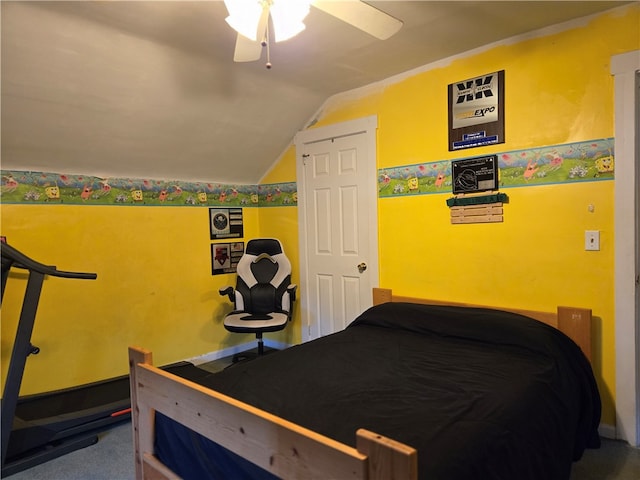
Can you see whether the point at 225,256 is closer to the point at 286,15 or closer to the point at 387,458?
the point at 286,15

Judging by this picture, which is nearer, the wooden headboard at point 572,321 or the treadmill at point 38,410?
the treadmill at point 38,410

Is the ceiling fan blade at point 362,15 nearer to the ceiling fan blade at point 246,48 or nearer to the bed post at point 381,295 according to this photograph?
the ceiling fan blade at point 246,48

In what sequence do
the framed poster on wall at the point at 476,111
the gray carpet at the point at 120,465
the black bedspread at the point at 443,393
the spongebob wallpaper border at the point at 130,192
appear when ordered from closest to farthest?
the black bedspread at the point at 443,393
the gray carpet at the point at 120,465
the framed poster on wall at the point at 476,111
the spongebob wallpaper border at the point at 130,192

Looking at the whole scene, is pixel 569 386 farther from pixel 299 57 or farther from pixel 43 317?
pixel 43 317

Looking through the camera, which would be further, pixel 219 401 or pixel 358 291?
pixel 358 291

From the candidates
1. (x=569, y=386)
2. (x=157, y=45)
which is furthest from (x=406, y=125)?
(x=569, y=386)

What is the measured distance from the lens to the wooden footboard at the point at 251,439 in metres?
0.98

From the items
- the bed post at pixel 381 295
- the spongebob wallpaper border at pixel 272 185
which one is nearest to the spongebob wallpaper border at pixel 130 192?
the spongebob wallpaper border at pixel 272 185

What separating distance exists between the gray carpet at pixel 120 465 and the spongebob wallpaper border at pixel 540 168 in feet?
5.10

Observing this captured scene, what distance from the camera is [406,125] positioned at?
10.5 ft

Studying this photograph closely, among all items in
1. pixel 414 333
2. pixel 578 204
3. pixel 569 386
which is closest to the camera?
pixel 569 386

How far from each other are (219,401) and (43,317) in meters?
2.39

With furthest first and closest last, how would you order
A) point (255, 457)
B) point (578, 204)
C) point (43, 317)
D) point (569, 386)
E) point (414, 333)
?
point (43, 317), point (414, 333), point (578, 204), point (569, 386), point (255, 457)

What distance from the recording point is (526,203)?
2680 mm
